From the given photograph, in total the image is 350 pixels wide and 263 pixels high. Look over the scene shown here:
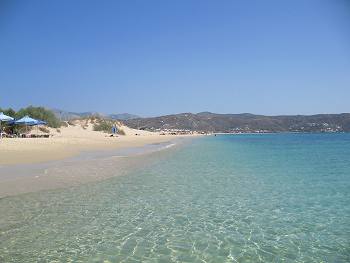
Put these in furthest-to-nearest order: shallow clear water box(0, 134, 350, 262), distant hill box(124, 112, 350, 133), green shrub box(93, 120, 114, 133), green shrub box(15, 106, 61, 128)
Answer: distant hill box(124, 112, 350, 133), green shrub box(93, 120, 114, 133), green shrub box(15, 106, 61, 128), shallow clear water box(0, 134, 350, 262)

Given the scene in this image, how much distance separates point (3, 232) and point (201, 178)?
8.82 meters

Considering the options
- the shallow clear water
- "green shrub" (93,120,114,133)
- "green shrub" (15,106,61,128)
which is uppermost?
A: "green shrub" (15,106,61,128)

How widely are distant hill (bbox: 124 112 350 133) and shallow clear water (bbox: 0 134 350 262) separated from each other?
154 m

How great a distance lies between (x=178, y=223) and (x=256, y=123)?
188578mm

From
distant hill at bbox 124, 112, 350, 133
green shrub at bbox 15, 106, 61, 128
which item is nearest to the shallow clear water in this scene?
green shrub at bbox 15, 106, 61, 128

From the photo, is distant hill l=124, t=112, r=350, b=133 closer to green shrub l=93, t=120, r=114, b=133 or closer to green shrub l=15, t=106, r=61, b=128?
green shrub l=93, t=120, r=114, b=133

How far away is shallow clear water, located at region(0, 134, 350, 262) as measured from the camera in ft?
19.9

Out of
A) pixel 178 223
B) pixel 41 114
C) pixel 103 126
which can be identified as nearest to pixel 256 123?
pixel 103 126

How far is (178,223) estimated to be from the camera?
7863mm

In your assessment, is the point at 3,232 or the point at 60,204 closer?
the point at 3,232

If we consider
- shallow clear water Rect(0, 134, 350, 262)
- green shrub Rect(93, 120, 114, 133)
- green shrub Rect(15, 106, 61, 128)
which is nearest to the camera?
A: shallow clear water Rect(0, 134, 350, 262)

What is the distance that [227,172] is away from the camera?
16734 mm

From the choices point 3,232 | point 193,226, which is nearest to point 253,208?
point 193,226

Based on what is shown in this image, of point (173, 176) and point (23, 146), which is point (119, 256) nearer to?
point (173, 176)
